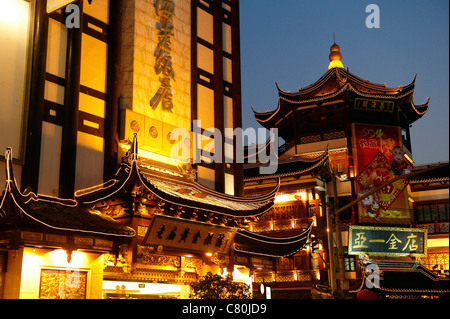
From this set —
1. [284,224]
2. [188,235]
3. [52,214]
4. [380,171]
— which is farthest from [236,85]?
[380,171]

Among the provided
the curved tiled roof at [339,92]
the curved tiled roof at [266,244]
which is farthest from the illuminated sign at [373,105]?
the curved tiled roof at [266,244]

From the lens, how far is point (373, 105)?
4700cm

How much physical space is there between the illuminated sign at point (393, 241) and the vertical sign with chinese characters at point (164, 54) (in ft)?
83.8

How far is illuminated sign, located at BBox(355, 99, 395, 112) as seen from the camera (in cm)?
4675

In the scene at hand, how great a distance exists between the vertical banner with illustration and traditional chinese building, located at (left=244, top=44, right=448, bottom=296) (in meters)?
0.08

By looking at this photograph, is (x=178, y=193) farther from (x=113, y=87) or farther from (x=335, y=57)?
(x=335, y=57)

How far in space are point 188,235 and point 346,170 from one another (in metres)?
28.3

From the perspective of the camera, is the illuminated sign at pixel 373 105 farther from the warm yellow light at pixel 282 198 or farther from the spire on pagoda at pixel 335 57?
the warm yellow light at pixel 282 198

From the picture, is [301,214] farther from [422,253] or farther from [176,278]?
[176,278]

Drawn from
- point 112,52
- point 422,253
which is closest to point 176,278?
point 112,52

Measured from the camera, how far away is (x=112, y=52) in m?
19.9

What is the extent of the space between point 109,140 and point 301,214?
24.0m

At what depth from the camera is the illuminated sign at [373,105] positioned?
153 ft
